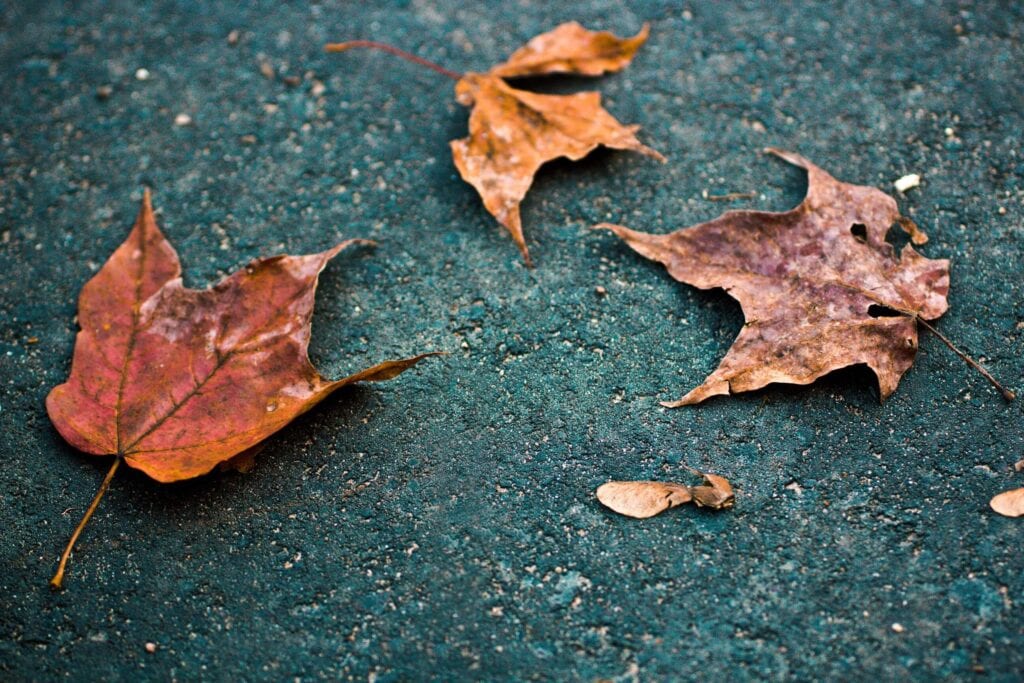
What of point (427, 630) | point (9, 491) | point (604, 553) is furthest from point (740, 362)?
point (9, 491)

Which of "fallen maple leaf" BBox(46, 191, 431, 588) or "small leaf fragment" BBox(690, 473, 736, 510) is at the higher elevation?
"fallen maple leaf" BBox(46, 191, 431, 588)

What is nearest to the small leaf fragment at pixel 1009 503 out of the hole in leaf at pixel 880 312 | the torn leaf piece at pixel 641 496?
the hole in leaf at pixel 880 312

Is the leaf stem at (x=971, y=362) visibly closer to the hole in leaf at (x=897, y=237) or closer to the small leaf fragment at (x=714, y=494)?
the hole in leaf at (x=897, y=237)

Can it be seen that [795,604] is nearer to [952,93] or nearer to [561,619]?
[561,619]


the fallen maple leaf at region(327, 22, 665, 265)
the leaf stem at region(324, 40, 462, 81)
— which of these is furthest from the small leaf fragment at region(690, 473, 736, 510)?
the leaf stem at region(324, 40, 462, 81)

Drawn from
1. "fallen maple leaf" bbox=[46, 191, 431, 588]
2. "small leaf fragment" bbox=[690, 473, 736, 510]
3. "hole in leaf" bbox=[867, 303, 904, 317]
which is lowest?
"small leaf fragment" bbox=[690, 473, 736, 510]

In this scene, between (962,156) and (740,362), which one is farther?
(962,156)

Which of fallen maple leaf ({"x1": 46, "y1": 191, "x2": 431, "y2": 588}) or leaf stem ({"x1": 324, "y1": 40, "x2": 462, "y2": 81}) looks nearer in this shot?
fallen maple leaf ({"x1": 46, "y1": 191, "x2": 431, "y2": 588})

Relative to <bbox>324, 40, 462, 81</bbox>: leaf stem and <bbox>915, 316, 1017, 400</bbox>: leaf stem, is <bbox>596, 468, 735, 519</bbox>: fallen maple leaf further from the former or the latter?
<bbox>324, 40, 462, 81</bbox>: leaf stem
